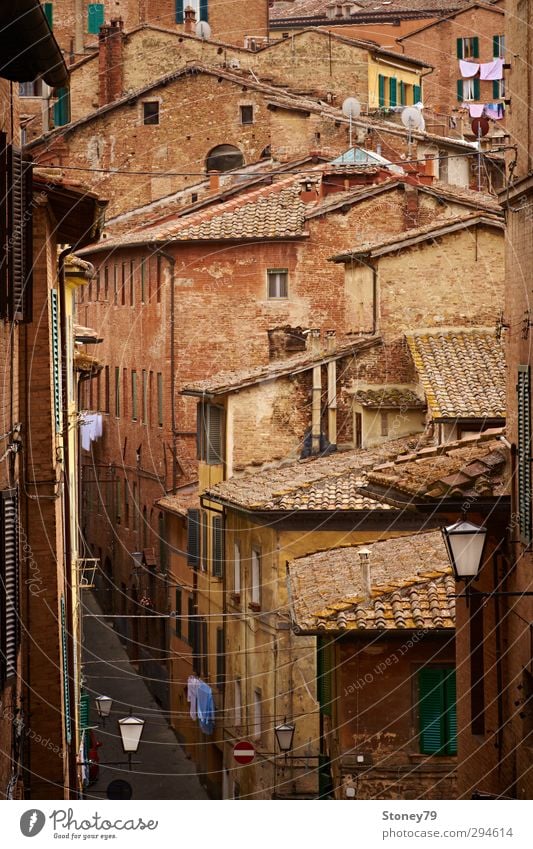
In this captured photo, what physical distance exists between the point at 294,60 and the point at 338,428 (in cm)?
2007

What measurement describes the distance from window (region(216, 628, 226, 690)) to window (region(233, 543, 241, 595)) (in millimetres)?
1119

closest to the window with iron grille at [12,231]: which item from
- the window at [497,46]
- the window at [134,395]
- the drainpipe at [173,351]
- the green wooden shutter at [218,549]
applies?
the green wooden shutter at [218,549]

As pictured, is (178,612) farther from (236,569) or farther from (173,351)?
(236,569)

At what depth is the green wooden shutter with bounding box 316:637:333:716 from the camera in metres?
18.4

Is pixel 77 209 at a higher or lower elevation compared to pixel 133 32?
lower

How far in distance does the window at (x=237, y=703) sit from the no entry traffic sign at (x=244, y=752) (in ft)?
8.31

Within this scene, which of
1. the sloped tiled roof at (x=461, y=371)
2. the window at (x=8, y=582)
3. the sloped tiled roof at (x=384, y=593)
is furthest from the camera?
the sloped tiled roof at (x=461, y=371)

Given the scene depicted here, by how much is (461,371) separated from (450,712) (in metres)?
9.13

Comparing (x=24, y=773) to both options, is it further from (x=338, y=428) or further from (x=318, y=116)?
(x=318, y=116)

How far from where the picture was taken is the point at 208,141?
41406 mm

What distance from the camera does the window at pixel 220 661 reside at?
27.9 m

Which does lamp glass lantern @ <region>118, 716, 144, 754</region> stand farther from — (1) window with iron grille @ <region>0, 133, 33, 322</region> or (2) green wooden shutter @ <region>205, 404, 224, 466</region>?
(2) green wooden shutter @ <region>205, 404, 224, 466</region>

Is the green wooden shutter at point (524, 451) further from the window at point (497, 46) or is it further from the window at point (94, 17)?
the window at point (497, 46)

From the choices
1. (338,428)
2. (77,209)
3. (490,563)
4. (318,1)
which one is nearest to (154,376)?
(338,428)
